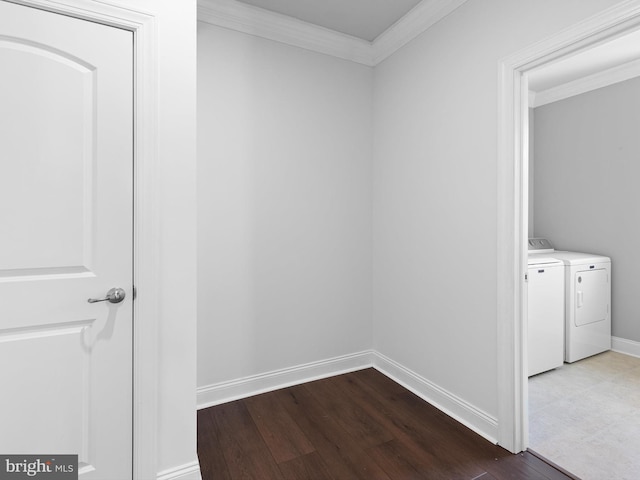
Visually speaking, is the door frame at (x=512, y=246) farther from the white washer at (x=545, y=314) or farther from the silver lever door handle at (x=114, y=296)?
the silver lever door handle at (x=114, y=296)

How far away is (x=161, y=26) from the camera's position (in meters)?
1.46

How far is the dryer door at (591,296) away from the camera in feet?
9.57

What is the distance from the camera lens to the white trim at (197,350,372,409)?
89.9 inches

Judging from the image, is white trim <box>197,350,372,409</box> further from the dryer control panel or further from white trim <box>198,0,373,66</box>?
white trim <box>198,0,373,66</box>

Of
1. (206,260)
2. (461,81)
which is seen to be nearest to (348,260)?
(206,260)

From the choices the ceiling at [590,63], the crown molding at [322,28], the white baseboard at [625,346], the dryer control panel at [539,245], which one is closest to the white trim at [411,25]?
the crown molding at [322,28]

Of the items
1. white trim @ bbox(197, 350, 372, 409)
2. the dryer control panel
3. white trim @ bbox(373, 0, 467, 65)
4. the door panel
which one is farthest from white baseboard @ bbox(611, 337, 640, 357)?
the door panel

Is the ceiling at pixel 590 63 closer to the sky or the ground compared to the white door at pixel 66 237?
closer to the sky

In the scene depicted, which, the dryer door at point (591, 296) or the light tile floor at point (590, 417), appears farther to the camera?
the dryer door at point (591, 296)

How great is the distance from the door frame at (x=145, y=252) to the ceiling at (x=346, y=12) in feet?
3.95

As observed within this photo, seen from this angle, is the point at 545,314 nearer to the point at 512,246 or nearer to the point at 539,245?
the point at 539,245

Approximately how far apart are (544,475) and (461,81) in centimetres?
218

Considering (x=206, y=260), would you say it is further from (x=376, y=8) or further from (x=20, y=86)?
(x=376, y=8)

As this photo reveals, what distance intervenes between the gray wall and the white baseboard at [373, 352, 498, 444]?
7.30ft
